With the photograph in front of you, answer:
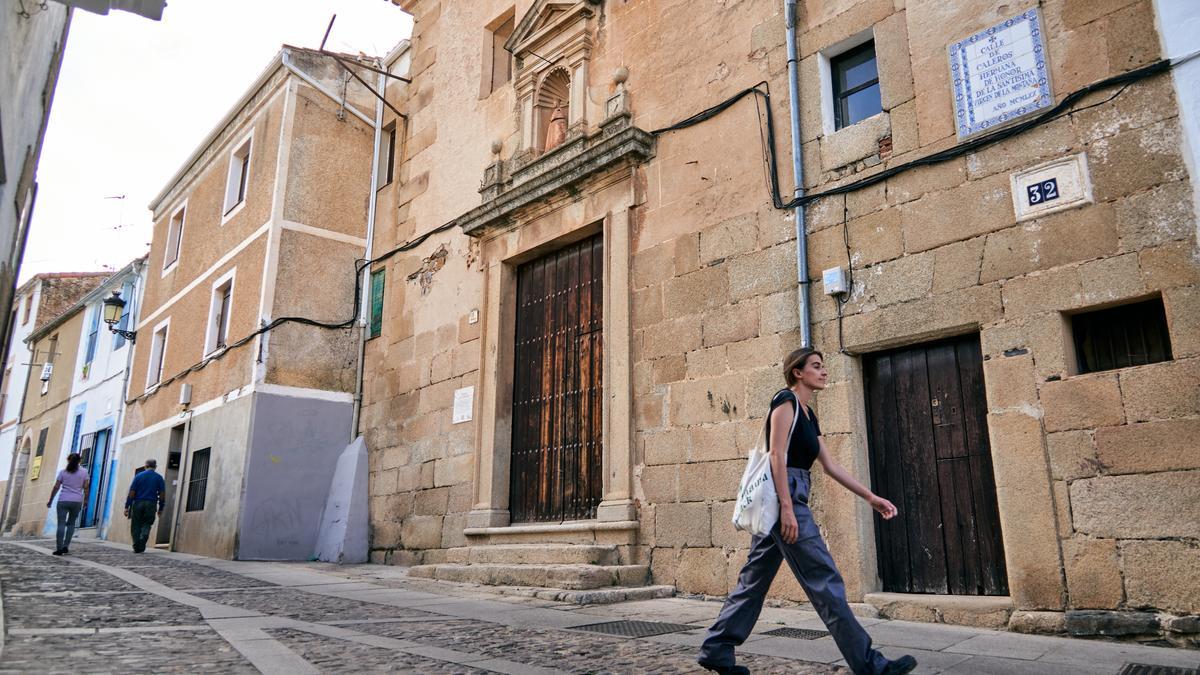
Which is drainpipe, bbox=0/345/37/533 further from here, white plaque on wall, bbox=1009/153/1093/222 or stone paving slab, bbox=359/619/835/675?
white plaque on wall, bbox=1009/153/1093/222

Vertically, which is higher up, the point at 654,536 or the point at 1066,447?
the point at 1066,447

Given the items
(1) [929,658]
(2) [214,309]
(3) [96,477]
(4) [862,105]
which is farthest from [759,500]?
(3) [96,477]

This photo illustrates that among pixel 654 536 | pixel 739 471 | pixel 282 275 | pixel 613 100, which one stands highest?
pixel 613 100

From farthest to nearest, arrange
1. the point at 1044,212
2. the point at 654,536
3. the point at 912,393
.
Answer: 1. the point at 654,536
2. the point at 912,393
3. the point at 1044,212

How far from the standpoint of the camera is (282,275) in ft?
36.1

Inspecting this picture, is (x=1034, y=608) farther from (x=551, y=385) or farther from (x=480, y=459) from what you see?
(x=480, y=459)

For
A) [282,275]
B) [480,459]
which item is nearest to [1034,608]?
[480,459]

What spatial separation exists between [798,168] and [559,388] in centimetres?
319

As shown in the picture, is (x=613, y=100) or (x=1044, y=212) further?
(x=613, y=100)

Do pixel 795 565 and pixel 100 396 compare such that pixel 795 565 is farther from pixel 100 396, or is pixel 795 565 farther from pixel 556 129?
pixel 100 396

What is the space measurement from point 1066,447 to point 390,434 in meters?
7.57

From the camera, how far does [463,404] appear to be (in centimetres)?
887

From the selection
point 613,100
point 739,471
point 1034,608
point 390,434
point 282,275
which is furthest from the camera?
point 282,275

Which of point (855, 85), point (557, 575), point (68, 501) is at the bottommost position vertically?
point (557, 575)
